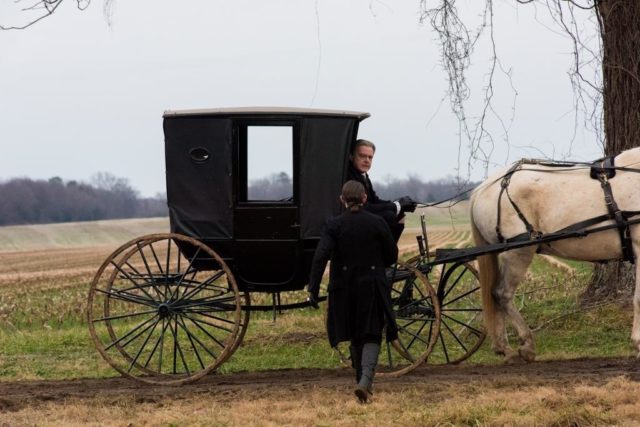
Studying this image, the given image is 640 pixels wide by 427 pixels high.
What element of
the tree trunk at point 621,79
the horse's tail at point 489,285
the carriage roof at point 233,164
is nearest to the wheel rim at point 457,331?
the horse's tail at point 489,285

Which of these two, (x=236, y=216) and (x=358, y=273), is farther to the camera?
(x=236, y=216)

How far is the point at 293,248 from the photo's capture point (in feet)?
30.2

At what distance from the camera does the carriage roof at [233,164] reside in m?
9.09

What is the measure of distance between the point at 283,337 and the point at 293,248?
10.0 feet

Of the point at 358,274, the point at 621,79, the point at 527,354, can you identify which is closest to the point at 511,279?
the point at 527,354

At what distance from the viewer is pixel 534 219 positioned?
9.62 meters

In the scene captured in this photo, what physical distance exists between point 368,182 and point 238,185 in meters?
1.28

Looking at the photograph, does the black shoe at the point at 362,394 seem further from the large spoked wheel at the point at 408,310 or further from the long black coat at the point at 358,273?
the large spoked wheel at the point at 408,310

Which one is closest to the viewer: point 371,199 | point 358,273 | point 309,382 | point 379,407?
point 379,407

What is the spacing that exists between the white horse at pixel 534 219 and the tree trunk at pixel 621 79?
2.55 meters

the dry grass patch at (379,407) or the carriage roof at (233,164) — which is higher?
the carriage roof at (233,164)

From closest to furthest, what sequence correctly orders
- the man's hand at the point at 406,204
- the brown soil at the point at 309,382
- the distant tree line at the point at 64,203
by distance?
the brown soil at the point at 309,382 → the man's hand at the point at 406,204 → the distant tree line at the point at 64,203

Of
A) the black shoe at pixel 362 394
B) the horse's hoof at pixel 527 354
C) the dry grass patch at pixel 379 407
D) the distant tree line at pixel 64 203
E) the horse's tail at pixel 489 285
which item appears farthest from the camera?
the distant tree line at pixel 64 203

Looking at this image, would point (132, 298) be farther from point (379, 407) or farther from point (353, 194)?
point (379, 407)
